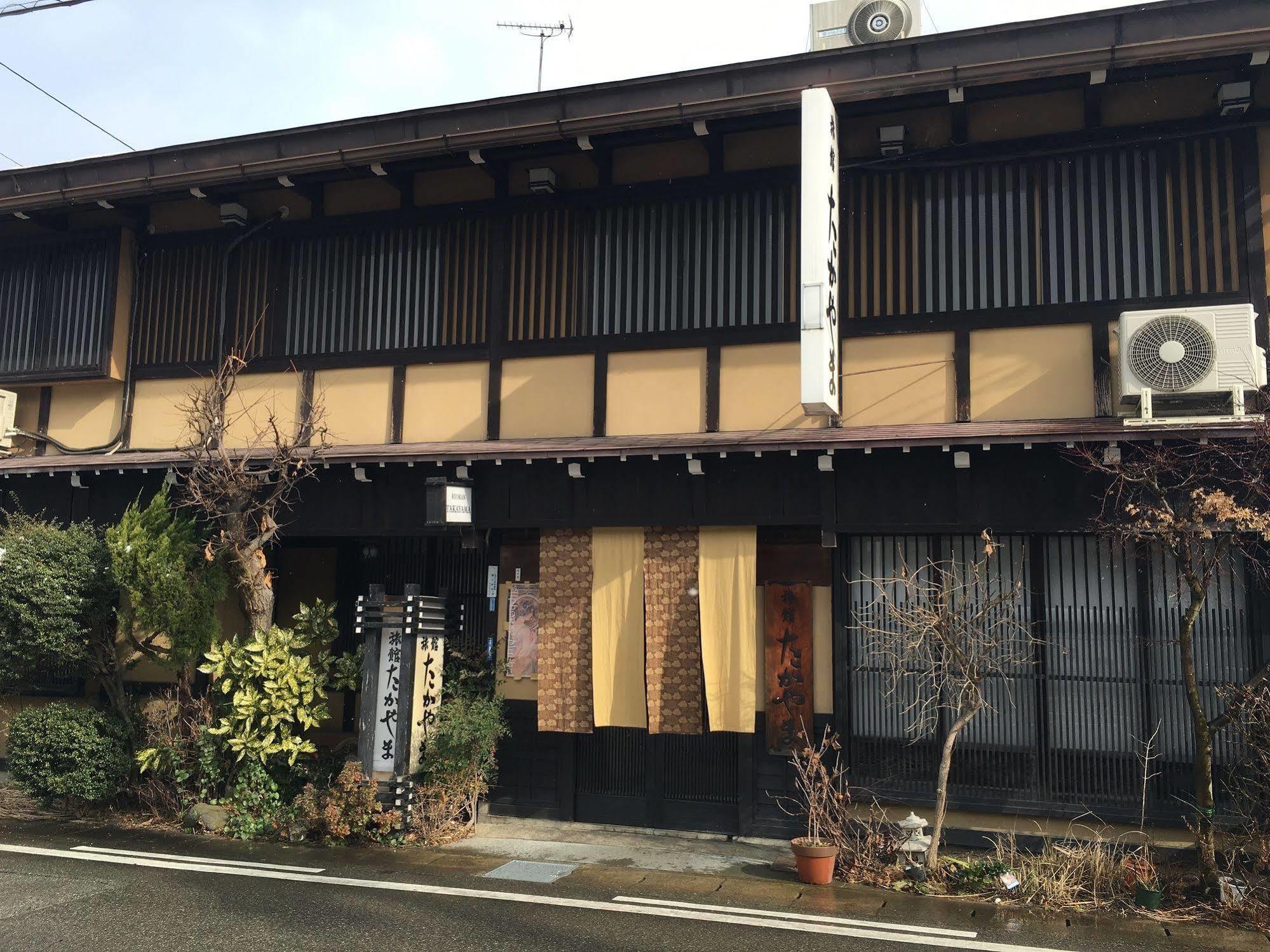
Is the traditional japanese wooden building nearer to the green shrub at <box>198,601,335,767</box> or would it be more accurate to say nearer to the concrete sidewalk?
the concrete sidewalk

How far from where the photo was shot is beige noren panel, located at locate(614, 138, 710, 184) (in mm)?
12320

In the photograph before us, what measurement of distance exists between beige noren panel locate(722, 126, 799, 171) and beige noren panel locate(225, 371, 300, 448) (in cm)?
629

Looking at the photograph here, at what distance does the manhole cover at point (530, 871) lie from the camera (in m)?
9.63

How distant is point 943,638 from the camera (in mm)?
9492

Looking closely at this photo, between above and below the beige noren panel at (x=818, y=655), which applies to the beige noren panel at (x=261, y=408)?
above

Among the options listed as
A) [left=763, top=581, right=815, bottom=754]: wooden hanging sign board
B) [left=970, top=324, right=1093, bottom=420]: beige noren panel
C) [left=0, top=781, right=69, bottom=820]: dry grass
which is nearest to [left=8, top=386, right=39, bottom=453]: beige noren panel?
[left=0, top=781, right=69, bottom=820]: dry grass

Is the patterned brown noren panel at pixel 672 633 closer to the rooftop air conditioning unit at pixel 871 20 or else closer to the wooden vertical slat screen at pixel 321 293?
the wooden vertical slat screen at pixel 321 293

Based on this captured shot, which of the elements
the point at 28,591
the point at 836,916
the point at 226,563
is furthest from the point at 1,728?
the point at 836,916

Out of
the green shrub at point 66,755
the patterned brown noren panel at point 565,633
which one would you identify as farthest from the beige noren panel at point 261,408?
the patterned brown noren panel at point 565,633

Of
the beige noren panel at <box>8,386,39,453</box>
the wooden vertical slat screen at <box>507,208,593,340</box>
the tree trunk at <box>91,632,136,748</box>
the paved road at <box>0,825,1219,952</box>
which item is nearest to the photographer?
the paved road at <box>0,825,1219,952</box>

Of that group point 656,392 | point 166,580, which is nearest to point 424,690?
point 166,580

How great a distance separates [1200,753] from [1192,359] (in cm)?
352

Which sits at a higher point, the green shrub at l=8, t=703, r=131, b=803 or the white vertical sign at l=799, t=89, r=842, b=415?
the white vertical sign at l=799, t=89, r=842, b=415

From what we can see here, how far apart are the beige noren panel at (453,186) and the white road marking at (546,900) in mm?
8184
